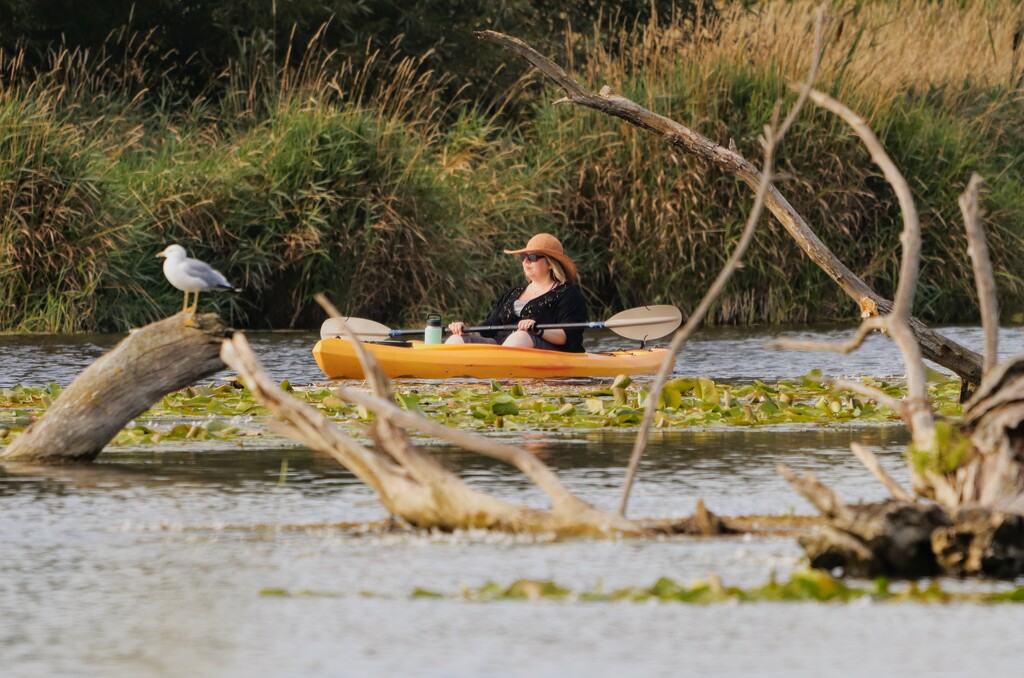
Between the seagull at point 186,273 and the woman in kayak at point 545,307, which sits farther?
the woman in kayak at point 545,307

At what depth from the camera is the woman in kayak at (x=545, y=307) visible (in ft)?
47.8

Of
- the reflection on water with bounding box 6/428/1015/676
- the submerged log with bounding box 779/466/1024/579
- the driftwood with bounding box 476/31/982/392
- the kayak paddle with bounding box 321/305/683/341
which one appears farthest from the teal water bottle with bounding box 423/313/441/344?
the submerged log with bounding box 779/466/1024/579

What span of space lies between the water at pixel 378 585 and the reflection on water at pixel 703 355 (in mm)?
5733

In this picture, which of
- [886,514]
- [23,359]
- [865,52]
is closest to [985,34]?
[865,52]

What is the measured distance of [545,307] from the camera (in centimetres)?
1480

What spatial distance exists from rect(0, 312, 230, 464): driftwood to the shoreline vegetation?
921 cm

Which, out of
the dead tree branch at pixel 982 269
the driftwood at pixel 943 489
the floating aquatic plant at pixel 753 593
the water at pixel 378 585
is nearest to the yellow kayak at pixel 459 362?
the water at pixel 378 585

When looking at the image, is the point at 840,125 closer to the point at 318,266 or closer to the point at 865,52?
the point at 865,52

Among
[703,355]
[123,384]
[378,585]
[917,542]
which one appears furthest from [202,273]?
[917,542]

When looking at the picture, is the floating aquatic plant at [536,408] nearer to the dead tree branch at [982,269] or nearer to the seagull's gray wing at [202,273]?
the seagull's gray wing at [202,273]

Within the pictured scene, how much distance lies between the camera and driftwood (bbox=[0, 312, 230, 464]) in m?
8.75

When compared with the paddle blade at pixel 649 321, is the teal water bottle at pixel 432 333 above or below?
below

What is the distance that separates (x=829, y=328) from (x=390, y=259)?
434 centimetres

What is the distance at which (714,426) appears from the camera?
10797mm
